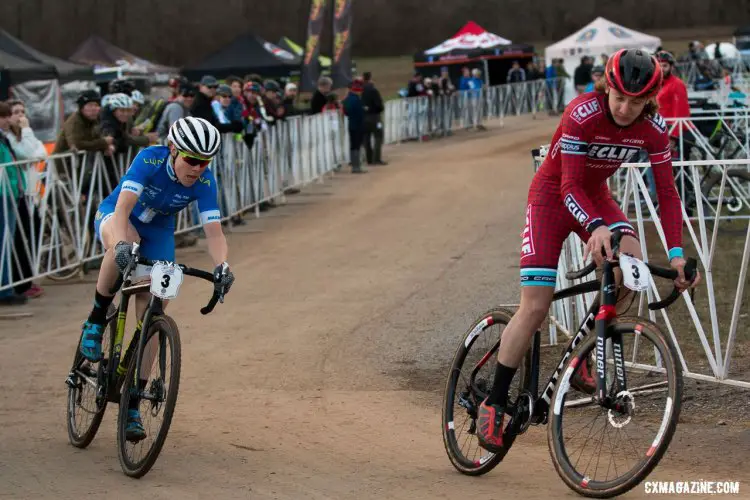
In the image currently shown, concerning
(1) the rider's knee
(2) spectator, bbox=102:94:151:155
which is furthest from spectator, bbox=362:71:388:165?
(1) the rider's knee

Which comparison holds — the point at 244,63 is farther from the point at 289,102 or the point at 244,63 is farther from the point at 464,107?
the point at 289,102

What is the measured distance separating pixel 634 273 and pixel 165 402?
2.32 meters

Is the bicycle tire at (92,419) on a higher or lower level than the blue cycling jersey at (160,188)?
lower

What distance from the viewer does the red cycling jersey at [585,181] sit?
5.39 m

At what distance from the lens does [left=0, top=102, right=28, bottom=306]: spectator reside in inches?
474

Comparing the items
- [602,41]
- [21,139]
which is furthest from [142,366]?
[602,41]

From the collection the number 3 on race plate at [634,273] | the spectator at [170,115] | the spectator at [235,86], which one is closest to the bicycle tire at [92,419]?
the number 3 on race plate at [634,273]

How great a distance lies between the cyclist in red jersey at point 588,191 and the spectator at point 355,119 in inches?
778

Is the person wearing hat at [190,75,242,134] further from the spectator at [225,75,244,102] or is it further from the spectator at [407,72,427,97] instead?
the spectator at [407,72,427,97]

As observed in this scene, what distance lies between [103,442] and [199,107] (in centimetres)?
1010

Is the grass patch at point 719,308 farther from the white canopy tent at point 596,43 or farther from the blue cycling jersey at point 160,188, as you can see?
the white canopy tent at point 596,43

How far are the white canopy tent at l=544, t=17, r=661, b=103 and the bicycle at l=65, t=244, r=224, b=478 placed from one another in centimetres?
3515

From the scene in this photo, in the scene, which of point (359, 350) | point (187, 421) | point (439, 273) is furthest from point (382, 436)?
point (439, 273)

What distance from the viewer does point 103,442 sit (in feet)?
22.9
